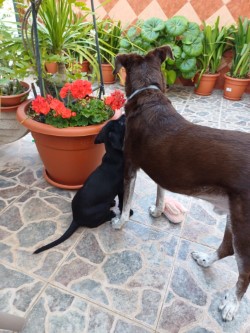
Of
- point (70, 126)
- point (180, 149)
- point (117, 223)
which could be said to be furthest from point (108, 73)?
point (180, 149)

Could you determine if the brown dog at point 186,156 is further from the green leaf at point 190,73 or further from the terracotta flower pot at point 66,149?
the green leaf at point 190,73

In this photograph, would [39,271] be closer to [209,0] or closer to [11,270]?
[11,270]

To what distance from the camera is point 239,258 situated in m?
1.30

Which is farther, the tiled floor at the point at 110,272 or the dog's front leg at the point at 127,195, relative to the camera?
the dog's front leg at the point at 127,195

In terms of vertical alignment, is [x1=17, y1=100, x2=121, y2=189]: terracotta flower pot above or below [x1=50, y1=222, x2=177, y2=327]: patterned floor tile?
above

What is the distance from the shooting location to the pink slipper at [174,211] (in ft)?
6.75

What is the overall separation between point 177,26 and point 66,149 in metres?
3.23

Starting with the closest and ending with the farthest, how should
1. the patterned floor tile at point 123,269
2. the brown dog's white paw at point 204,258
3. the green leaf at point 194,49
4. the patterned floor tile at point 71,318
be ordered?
1. the patterned floor tile at point 71,318
2. the patterned floor tile at point 123,269
3. the brown dog's white paw at point 204,258
4. the green leaf at point 194,49

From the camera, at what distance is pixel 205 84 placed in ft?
14.7

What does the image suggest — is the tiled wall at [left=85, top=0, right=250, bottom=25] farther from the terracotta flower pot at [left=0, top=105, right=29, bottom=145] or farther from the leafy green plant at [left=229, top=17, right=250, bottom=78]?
the terracotta flower pot at [left=0, top=105, right=29, bottom=145]

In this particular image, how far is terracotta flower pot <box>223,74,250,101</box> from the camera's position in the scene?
166 inches

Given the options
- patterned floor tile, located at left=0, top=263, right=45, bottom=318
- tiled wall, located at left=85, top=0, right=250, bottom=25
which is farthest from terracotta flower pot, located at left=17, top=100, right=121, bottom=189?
tiled wall, located at left=85, top=0, right=250, bottom=25

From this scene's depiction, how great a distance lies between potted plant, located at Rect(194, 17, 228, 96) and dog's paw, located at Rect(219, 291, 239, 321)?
3.71m

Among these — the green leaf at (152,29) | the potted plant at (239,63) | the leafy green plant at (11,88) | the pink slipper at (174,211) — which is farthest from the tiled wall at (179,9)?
the pink slipper at (174,211)
